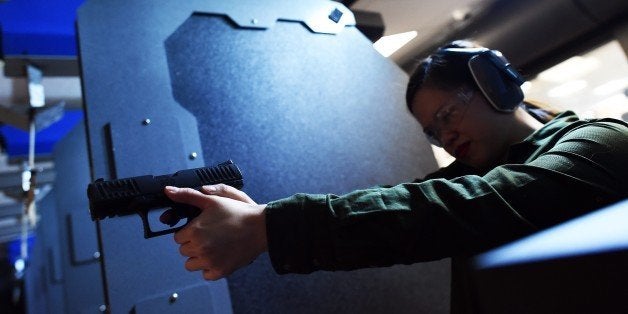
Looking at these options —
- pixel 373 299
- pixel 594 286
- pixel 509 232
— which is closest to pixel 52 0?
pixel 373 299

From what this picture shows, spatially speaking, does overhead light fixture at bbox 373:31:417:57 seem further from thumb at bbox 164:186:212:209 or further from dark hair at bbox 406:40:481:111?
thumb at bbox 164:186:212:209

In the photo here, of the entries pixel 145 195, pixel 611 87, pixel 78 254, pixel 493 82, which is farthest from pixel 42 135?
pixel 611 87

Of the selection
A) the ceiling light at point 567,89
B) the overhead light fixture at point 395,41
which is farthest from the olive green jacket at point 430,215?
the ceiling light at point 567,89

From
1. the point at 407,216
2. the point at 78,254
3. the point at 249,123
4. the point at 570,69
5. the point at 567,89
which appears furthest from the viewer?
the point at 567,89

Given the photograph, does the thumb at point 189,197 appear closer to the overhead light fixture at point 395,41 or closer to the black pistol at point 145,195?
the black pistol at point 145,195

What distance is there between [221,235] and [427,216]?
328mm

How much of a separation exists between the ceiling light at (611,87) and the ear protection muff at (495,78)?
2.08 metres

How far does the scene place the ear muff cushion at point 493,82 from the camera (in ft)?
3.58

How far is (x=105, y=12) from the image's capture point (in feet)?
3.22

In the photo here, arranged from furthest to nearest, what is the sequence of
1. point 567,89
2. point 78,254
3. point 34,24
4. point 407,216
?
point 567,89 < point 78,254 < point 34,24 < point 407,216

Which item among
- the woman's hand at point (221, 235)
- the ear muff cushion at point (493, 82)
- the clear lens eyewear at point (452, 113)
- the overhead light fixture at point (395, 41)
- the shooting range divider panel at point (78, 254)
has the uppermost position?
the overhead light fixture at point (395, 41)

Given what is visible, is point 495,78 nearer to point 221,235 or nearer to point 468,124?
point 468,124

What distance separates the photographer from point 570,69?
8.16 feet

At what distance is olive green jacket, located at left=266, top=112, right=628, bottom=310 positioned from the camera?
0.63 metres
